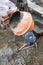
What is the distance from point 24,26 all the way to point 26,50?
0.48 meters

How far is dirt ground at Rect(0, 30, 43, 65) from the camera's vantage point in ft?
8.77

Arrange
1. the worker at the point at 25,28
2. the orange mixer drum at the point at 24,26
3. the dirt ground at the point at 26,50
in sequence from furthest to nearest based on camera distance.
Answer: the orange mixer drum at the point at 24,26
the worker at the point at 25,28
the dirt ground at the point at 26,50

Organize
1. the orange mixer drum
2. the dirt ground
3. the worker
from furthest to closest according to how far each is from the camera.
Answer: the orange mixer drum, the worker, the dirt ground

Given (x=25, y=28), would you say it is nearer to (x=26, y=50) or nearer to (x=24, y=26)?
(x=24, y=26)

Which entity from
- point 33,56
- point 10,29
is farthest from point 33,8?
point 33,56

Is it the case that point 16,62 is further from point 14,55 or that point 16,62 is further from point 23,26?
point 23,26

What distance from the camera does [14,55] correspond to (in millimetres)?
2697

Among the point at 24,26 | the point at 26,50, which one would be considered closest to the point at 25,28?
the point at 24,26

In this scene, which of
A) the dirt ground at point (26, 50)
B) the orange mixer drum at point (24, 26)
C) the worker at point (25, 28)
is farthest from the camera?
the orange mixer drum at point (24, 26)

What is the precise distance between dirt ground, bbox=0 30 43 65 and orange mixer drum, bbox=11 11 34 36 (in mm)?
92

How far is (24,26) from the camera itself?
122 inches

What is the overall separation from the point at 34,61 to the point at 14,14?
111 cm

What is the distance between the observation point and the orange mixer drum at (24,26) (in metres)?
3.08

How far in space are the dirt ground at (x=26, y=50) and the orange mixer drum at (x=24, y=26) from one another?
0.30 ft
